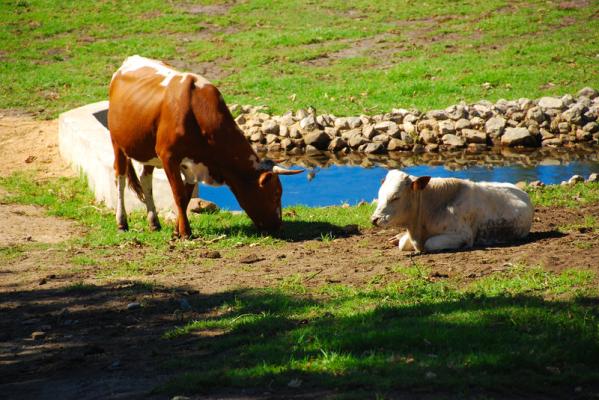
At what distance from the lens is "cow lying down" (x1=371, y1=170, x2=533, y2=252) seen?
10.3m

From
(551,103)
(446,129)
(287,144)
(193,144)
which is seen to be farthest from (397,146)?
(193,144)

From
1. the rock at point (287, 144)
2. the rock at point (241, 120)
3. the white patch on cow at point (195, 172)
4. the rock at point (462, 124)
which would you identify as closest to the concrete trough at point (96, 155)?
the white patch on cow at point (195, 172)

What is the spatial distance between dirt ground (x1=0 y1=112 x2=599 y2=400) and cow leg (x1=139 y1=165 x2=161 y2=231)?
3.56 ft

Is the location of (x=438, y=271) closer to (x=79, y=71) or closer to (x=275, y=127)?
(x=275, y=127)

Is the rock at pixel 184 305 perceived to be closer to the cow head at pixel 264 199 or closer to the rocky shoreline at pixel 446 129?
the cow head at pixel 264 199

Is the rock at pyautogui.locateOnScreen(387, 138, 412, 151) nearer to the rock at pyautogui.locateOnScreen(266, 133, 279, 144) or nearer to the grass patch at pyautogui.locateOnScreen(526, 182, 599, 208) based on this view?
the rock at pyautogui.locateOnScreen(266, 133, 279, 144)

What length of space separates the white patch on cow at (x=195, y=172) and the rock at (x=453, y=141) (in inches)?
291

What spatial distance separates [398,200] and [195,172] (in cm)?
310

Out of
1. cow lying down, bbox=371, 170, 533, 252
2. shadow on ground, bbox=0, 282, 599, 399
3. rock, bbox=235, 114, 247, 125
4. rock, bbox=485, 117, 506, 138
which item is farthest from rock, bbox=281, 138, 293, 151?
shadow on ground, bbox=0, 282, 599, 399

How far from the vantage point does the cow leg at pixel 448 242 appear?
1028 cm

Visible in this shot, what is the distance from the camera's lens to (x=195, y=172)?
40.0 ft

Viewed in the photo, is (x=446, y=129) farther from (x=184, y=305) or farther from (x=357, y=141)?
(x=184, y=305)

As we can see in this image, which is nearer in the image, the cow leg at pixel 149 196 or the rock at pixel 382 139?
the cow leg at pixel 149 196

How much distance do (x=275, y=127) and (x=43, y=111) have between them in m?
5.24
